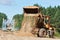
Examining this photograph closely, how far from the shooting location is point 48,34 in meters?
26.2

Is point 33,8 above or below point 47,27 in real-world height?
above

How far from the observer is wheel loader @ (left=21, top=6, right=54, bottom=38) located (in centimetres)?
2638

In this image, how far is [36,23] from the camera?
2680 cm

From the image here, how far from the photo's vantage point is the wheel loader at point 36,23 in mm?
26375

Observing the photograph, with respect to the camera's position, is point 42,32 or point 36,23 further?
point 36,23

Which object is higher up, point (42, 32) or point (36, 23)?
point (36, 23)

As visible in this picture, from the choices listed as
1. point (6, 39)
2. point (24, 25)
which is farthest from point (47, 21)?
point (6, 39)

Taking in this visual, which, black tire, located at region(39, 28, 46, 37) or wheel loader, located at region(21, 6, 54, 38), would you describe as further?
wheel loader, located at region(21, 6, 54, 38)

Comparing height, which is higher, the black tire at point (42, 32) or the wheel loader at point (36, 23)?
the wheel loader at point (36, 23)

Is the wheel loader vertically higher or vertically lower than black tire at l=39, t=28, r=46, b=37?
higher

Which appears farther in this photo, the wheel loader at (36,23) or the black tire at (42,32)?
the wheel loader at (36,23)

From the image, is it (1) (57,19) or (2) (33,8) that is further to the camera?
(1) (57,19)

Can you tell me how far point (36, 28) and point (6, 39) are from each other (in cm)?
1165

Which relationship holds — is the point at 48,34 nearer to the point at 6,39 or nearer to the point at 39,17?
the point at 39,17
